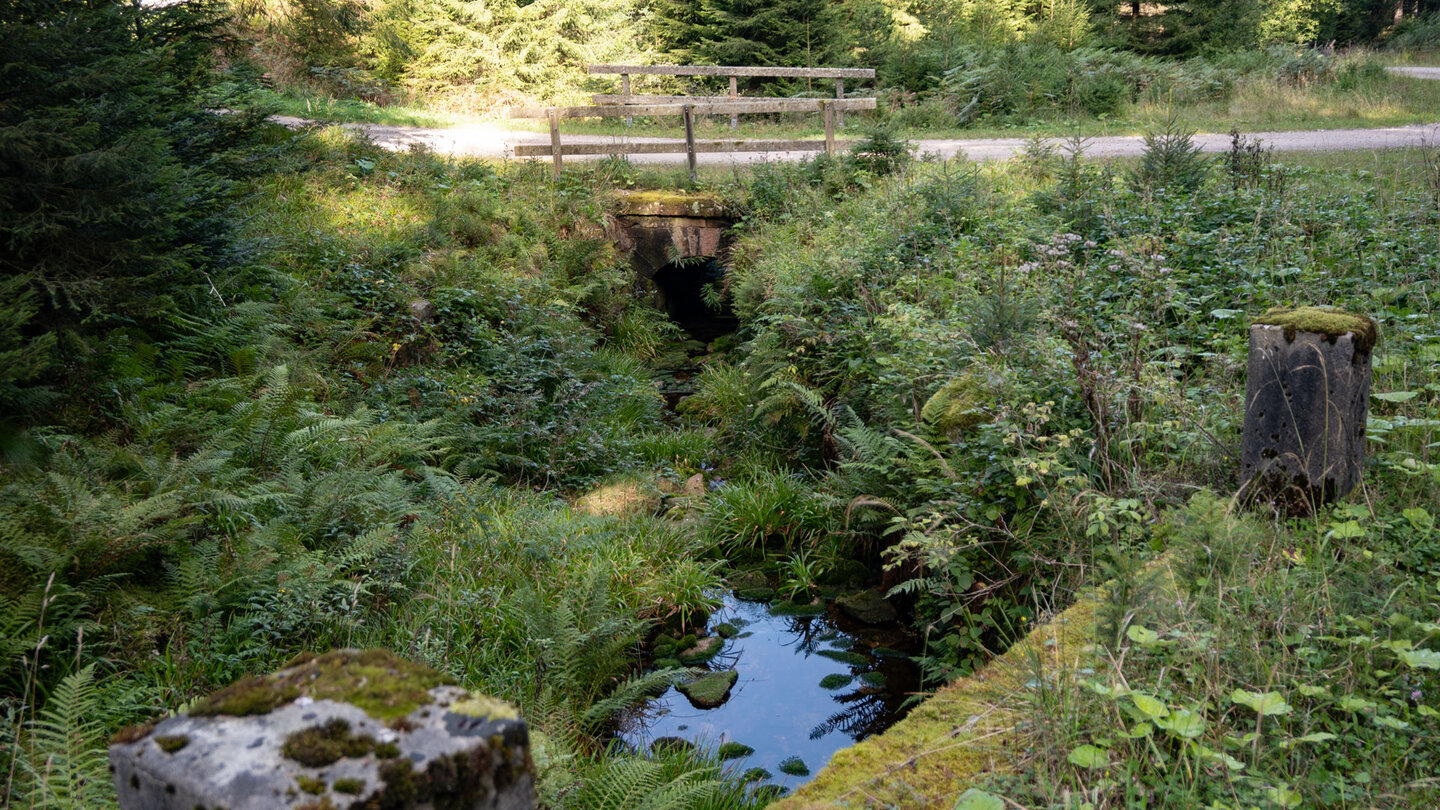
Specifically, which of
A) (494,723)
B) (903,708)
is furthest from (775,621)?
(494,723)

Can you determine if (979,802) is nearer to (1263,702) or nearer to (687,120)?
(1263,702)

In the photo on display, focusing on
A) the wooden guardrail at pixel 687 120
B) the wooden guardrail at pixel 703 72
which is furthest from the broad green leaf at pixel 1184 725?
the wooden guardrail at pixel 703 72

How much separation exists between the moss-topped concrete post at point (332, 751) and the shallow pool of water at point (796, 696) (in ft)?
11.1

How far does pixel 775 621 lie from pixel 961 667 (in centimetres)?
177

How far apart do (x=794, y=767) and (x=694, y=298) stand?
1053cm

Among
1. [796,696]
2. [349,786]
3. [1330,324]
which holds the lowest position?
[796,696]

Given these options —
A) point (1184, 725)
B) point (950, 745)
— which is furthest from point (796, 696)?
point (1184, 725)

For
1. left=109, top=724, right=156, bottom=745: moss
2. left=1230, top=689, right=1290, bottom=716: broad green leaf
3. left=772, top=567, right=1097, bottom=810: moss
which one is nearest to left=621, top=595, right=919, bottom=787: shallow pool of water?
left=772, top=567, right=1097, bottom=810: moss

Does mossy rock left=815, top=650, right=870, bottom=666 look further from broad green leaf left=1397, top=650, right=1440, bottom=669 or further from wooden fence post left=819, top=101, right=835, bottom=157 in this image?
wooden fence post left=819, top=101, right=835, bottom=157

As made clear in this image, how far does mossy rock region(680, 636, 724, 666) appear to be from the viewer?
17.4ft

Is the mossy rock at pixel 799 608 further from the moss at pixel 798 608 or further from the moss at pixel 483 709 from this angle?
the moss at pixel 483 709

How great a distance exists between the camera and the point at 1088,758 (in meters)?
2.15

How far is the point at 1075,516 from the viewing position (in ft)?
12.1

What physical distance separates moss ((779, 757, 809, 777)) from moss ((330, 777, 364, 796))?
3604 mm
